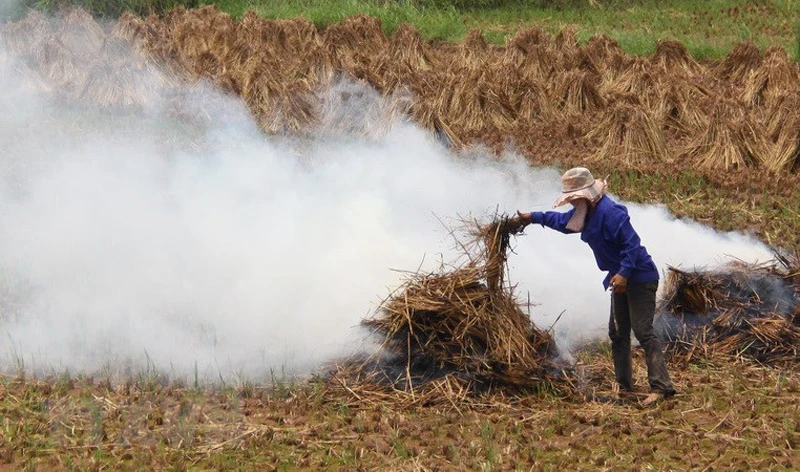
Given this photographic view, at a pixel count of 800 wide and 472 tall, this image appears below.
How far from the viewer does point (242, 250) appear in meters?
8.06

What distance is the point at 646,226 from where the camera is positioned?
8.80m

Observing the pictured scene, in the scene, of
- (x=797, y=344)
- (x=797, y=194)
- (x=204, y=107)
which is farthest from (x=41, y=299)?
(x=797, y=194)

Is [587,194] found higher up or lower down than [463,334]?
higher up

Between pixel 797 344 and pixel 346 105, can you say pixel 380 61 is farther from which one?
pixel 797 344

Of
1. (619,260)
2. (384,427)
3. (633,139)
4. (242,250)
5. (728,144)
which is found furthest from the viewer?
(633,139)

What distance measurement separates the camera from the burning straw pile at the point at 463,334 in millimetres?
6633

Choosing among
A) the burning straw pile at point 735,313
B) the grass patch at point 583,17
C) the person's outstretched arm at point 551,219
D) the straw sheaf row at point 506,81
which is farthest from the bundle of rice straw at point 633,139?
the grass patch at point 583,17

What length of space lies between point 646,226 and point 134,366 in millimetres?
3945

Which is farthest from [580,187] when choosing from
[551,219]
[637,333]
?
[637,333]

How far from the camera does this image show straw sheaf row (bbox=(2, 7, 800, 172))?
1241cm

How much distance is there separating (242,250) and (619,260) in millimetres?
2775

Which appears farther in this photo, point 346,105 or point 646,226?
point 346,105

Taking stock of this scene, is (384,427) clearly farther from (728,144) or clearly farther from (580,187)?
(728,144)

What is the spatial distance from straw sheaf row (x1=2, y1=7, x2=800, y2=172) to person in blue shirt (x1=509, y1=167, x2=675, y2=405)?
5603 mm
